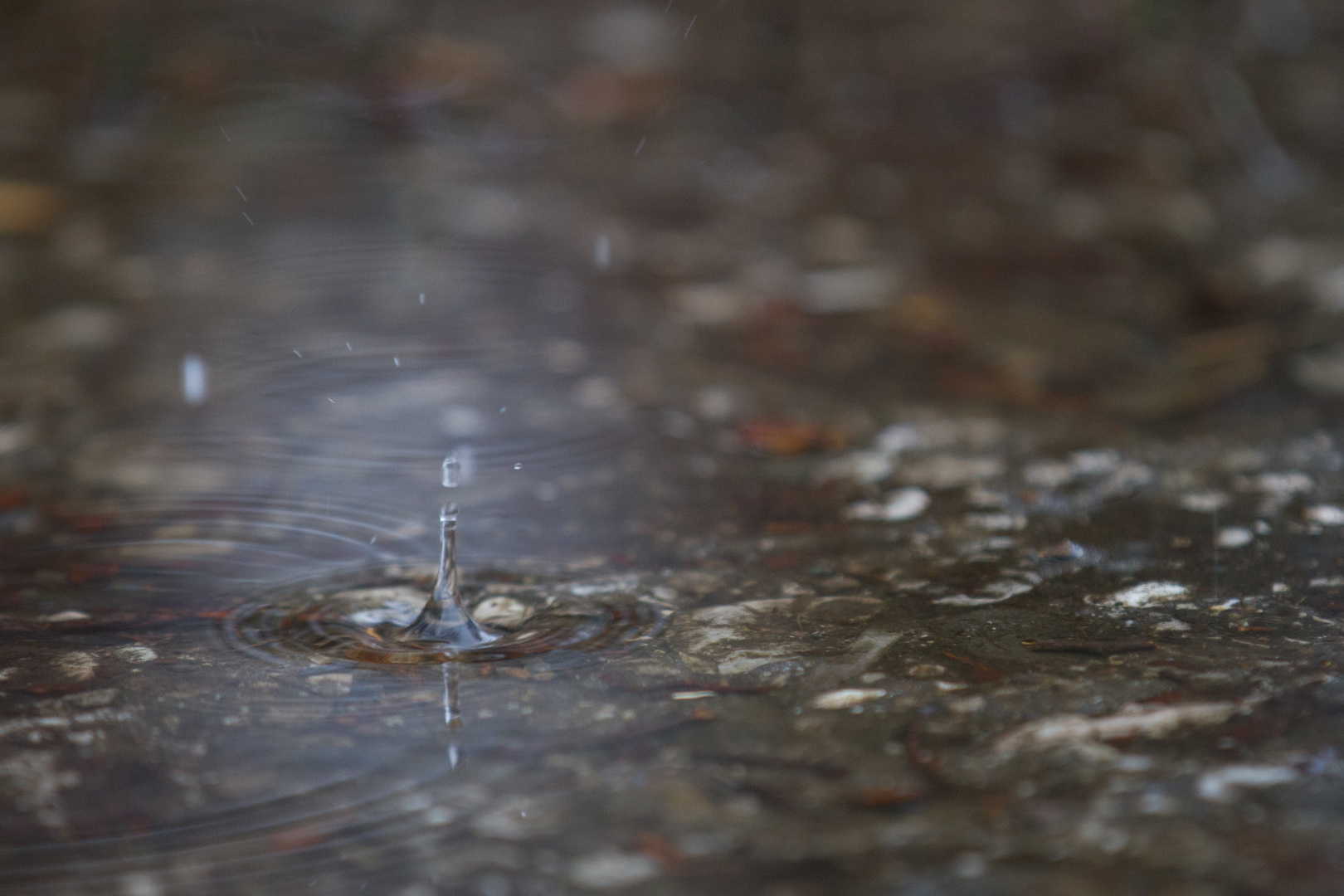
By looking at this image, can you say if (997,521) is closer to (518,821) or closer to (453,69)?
(518,821)

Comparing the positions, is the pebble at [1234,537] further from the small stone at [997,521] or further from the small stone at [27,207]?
the small stone at [27,207]

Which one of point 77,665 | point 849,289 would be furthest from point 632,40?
point 77,665

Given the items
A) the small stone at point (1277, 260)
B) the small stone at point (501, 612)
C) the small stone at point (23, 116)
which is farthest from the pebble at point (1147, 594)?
the small stone at point (23, 116)

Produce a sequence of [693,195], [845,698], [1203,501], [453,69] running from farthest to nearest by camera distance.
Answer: [453,69], [693,195], [1203,501], [845,698]

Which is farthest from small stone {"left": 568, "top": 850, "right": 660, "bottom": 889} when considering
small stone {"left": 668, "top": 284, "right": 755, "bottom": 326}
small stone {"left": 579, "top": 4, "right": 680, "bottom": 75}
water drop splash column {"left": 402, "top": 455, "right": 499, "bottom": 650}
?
small stone {"left": 579, "top": 4, "right": 680, "bottom": 75}

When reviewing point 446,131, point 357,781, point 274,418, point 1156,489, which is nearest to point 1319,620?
point 1156,489

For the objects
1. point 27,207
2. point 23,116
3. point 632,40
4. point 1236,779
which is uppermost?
point 632,40
